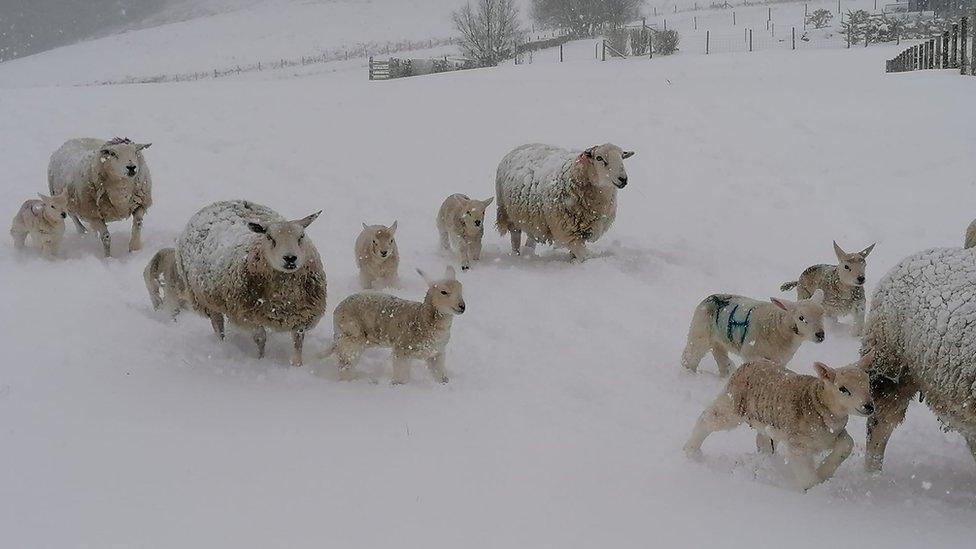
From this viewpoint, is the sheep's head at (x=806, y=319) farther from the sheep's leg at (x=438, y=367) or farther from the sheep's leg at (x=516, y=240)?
the sheep's leg at (x=516, y=240)

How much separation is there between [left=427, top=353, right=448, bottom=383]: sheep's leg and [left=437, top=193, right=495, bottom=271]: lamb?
3.10m

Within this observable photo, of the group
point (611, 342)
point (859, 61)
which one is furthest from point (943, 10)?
point (611, 342)

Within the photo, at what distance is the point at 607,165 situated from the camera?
9.48 meters

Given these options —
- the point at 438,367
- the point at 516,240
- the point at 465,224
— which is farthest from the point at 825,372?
the point at 516,240

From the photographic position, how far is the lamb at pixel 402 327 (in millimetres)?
6430

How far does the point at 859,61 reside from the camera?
947 inches

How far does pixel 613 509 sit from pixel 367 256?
5.02m

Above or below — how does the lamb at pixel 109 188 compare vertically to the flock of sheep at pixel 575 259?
above

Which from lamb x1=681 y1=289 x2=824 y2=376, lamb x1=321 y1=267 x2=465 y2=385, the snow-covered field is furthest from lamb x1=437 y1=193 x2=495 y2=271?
lamb x1=681 y1=289 x2=824 y2=376

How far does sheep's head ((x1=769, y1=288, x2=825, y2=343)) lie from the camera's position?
6098mm

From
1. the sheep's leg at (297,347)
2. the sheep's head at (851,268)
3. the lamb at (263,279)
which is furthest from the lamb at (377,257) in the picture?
the sheep's head at (851,268)

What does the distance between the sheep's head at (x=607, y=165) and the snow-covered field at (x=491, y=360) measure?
3.59 ft

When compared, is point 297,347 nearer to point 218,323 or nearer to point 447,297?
point 218,323

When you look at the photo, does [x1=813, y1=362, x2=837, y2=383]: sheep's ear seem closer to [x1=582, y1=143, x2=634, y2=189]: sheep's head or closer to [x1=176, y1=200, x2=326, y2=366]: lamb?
[x1=176, y1=200, x2=326, y2=366]: lamb
